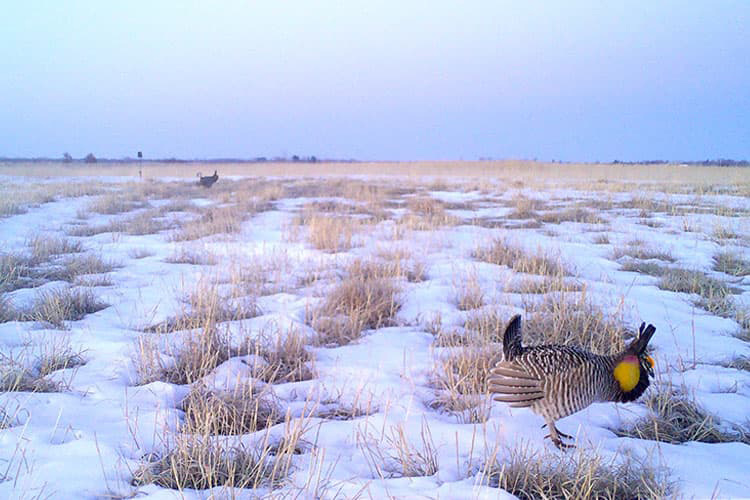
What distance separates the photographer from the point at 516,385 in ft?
8.74

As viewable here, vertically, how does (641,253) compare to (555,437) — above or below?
above

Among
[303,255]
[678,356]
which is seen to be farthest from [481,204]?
[678,356]

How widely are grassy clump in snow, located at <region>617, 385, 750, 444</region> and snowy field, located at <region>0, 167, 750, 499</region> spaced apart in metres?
0.02

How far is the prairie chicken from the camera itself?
2561mm

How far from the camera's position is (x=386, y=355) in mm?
3975

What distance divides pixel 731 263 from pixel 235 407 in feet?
23.0

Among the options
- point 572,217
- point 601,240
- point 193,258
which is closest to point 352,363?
point 193,258

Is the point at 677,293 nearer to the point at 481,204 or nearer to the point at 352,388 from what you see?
the point at 352,388

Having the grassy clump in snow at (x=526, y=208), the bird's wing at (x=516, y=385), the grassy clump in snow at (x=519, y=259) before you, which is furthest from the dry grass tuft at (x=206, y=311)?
Answer: the grassy clump in snow at (x=526, y=208)

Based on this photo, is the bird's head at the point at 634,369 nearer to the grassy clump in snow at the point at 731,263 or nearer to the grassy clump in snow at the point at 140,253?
the grassy clump in snow at the point at 731,263

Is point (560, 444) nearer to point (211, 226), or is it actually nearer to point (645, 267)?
point (645, 267)

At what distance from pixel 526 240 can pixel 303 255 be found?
3976 mm

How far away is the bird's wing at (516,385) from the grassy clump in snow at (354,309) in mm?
1856

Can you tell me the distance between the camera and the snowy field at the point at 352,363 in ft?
7.50
